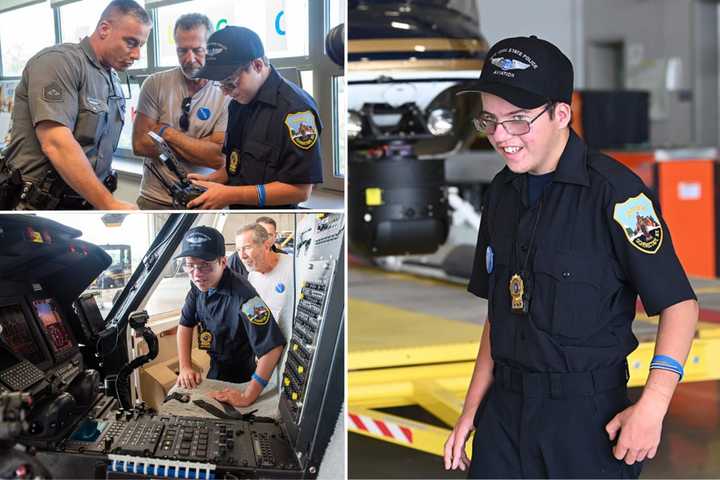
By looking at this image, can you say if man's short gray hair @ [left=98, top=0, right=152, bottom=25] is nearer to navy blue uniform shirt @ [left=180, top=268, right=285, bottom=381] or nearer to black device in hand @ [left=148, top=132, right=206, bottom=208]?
black device in hand @ [left=148, top=132, right=206, bottom=208]

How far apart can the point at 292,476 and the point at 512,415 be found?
59 centimetres

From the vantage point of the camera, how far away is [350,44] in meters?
4.82

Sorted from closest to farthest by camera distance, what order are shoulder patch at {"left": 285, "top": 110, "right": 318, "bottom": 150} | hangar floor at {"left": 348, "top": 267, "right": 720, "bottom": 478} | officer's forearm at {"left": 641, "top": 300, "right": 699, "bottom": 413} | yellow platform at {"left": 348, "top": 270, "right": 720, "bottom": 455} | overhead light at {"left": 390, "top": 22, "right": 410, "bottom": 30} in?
officer's forearm at {"left": 641, "top": 300, "right": 699, "bottom": 413}, shoulder patch at {"left": 285, "top": 110, "right": 318, "bottom": 150}, yellow platform at {"left": 348, "top": 270, "right": 720, "bottom": 455}, hangar floor at {"left": 348, "top": 267, "right": 720, "bottom": 478}, overhead light at {"left": 390, "top": 22, "right": 410, "bottom": 30}

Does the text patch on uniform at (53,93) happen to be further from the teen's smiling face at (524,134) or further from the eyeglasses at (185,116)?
the teen's smiling face at (524,134)

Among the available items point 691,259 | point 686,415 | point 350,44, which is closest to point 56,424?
point 350,44

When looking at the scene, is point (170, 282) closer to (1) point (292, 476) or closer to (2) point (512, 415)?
(1) point (292, 476)

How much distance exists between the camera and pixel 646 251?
2.08 m

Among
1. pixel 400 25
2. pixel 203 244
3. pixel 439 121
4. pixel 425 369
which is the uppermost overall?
pixel 400 25

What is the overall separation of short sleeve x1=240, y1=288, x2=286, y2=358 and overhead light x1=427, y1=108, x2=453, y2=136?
2718 mm

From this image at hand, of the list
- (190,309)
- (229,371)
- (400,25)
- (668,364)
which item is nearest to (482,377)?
(668,364)

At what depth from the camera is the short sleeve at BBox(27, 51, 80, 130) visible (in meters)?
2.32

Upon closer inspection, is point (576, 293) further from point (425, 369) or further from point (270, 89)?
point (425, 369)

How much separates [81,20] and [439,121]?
2840mm

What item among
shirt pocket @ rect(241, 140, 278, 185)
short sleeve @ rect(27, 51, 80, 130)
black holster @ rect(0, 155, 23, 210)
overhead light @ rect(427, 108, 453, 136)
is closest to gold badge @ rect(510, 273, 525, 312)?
shirt pocket @ rect(241, 140, 278, 185)
